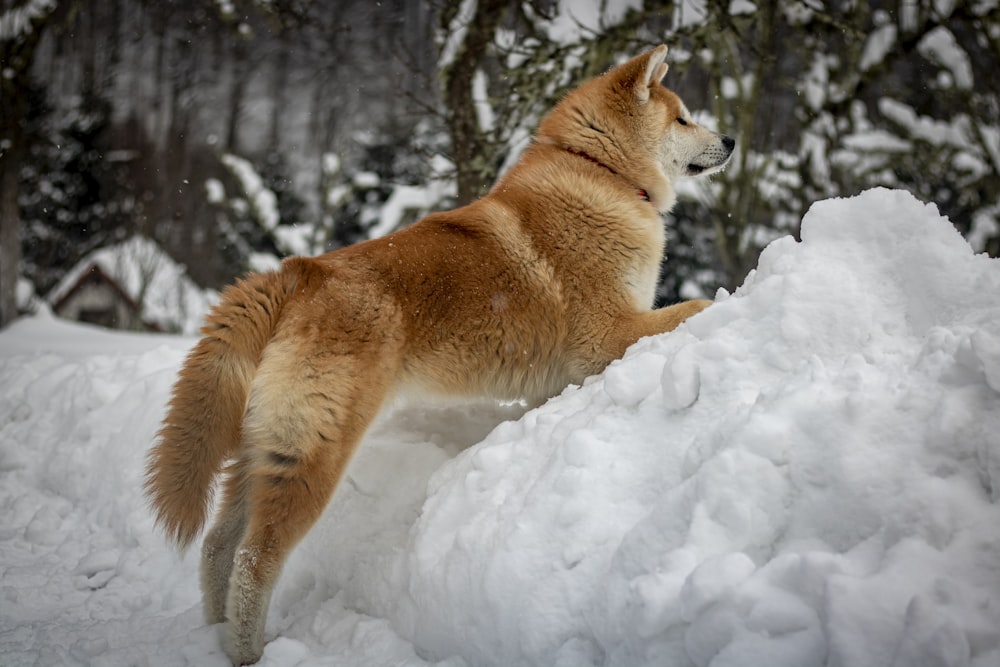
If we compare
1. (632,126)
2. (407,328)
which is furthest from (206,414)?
(632,126)

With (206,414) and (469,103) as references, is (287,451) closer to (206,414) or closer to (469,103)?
(206,414)

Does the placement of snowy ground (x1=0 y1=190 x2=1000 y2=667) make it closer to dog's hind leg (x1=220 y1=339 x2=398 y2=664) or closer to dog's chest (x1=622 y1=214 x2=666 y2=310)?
dog's hind leg (x1=220 y1=339 x2=398 y2=664)

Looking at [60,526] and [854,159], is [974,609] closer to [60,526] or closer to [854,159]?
[60,526]

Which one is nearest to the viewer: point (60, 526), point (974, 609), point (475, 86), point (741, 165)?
point (974, 609)

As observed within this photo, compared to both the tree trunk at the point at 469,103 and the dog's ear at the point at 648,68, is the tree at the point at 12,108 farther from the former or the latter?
the dog's ear at the point at 648,68

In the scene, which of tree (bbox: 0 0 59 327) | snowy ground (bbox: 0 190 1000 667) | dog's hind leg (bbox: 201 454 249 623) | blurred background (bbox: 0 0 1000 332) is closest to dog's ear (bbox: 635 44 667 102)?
snowy ground (bbox: 0 190 1000 667)

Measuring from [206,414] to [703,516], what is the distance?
1965mm

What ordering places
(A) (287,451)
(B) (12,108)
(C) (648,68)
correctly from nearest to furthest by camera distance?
(A) (287,451) → (C) (648,68) → (B) (12,108)

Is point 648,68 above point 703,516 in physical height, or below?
above

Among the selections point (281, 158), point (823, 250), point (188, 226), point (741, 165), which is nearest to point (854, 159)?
point (741, 165)

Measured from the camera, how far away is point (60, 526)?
15.2 ft

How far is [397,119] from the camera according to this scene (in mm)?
17578

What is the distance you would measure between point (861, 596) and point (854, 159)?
405 inches

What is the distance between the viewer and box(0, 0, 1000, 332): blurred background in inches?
282
